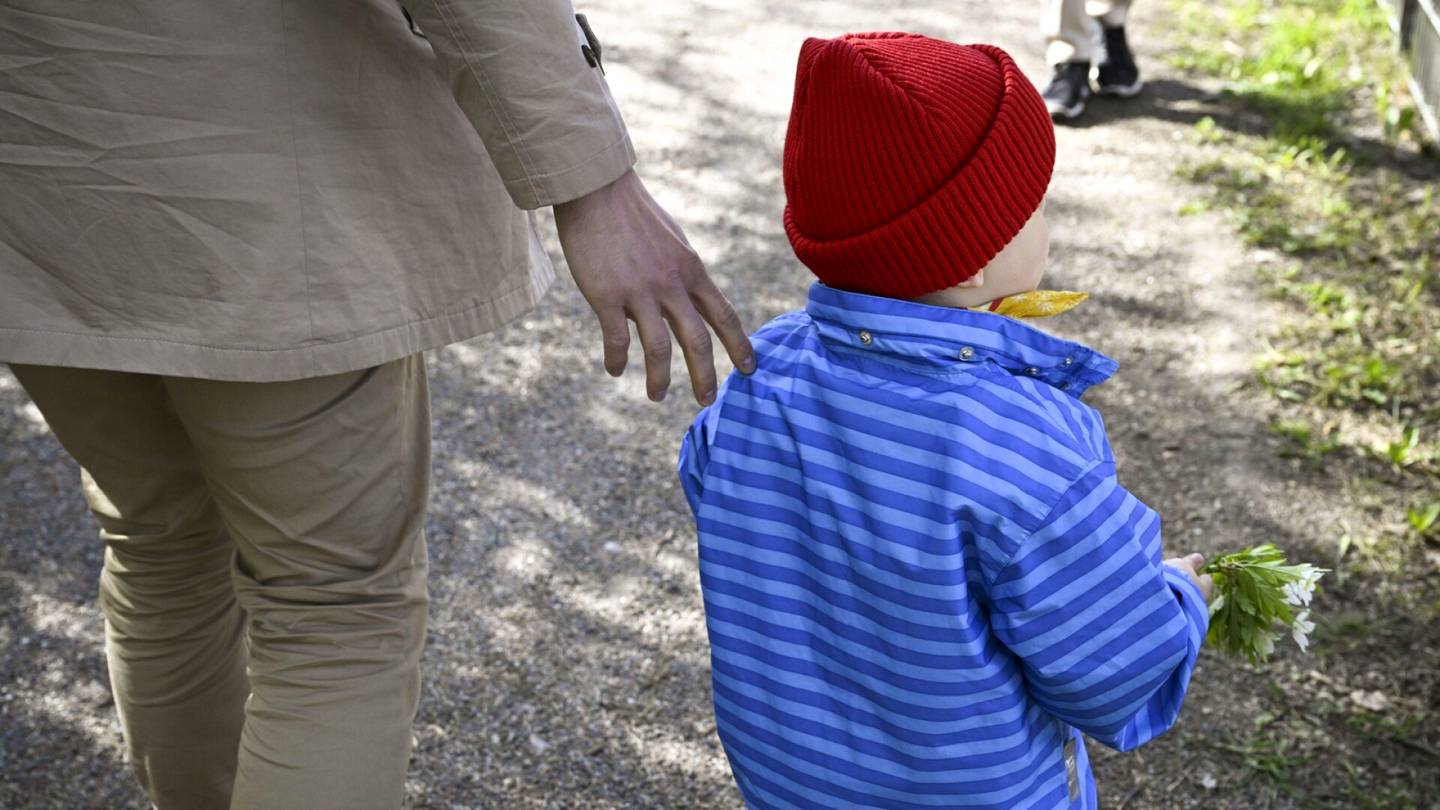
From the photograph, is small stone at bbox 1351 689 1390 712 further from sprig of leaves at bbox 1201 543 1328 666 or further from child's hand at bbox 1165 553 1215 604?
child's hand at bbox 1165 553 1215 604

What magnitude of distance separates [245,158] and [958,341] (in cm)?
80

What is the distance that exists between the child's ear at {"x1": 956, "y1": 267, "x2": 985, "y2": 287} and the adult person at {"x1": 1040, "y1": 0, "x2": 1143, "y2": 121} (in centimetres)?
358

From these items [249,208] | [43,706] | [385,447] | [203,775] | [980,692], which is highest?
[249,208]

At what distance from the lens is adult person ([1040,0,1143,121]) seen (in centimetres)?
496

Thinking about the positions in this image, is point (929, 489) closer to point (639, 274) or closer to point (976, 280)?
point (976, 280)

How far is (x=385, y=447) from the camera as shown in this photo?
1725 mm

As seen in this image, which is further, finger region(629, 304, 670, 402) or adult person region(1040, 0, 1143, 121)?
adult person region(1040, 0, 1143, 121)

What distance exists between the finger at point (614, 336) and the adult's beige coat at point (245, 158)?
142 millimetres

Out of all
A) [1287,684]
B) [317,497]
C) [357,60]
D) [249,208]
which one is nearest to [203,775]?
[317,497]

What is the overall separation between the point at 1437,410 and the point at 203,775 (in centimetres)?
289

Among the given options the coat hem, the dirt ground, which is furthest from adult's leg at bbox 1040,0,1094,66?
the coat hem

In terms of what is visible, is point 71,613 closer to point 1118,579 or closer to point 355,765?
point 355,765

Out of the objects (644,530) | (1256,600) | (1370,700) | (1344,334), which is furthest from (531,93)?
(1344,334)

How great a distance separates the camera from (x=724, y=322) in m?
1.58
